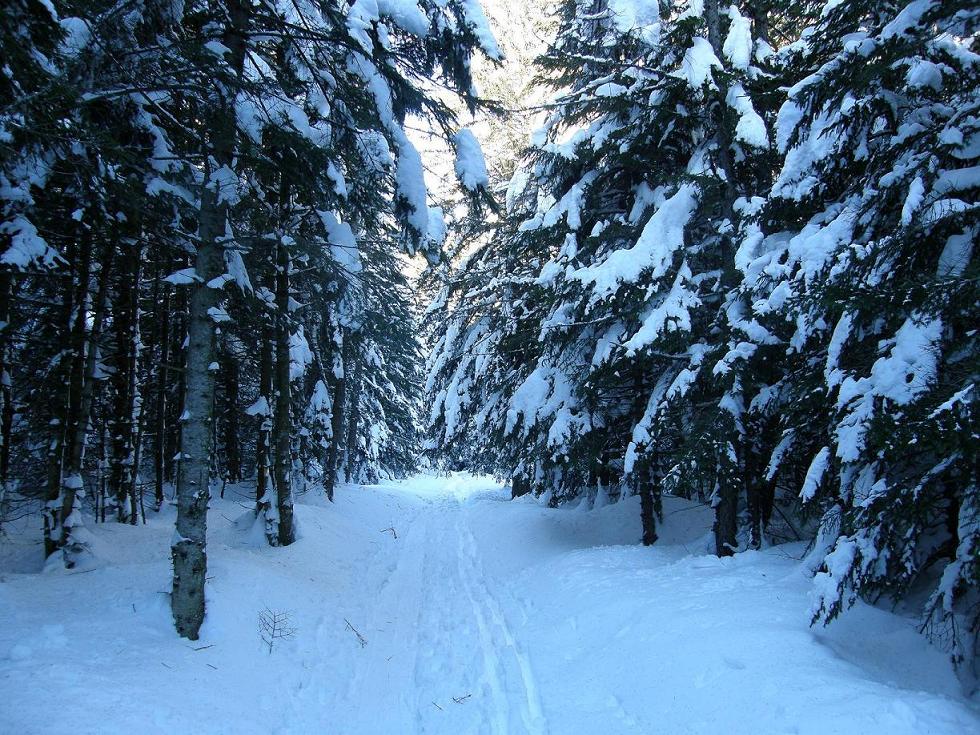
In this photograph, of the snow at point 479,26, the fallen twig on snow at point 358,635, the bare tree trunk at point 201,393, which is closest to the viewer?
the bare tree trunk at point 201,393

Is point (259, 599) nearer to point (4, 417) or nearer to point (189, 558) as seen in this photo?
point (189, 558)

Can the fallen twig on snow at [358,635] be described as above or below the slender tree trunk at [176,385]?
below

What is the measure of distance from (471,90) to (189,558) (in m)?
6.26

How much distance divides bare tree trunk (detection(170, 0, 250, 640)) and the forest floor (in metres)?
0.38

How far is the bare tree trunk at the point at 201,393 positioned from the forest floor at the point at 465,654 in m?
0.38

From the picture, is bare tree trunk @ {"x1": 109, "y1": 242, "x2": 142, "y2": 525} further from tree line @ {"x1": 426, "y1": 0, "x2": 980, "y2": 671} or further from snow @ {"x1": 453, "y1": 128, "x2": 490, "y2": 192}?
tree line @ {"x1": 426, "y1": 0, "x2": 980, "y2": 671}

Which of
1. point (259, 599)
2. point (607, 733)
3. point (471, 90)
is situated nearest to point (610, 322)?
point (471, 90)

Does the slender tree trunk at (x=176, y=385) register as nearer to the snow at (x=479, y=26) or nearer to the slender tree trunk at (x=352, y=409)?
the slender tree trunk at (x=352, y=409)

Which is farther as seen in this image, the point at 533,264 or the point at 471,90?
the point at 533,264

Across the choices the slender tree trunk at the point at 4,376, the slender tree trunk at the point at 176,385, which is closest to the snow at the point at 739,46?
the slender tree trunk at the point at 4,376

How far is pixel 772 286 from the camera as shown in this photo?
598cm

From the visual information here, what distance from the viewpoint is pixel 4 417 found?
7.62 metres

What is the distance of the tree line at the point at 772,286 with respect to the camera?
12.7ft

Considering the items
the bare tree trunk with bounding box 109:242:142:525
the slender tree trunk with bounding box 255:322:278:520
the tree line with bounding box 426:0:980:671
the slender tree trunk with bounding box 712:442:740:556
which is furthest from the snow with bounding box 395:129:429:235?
the slender tree trunk with bounding box 255:322:278:520
